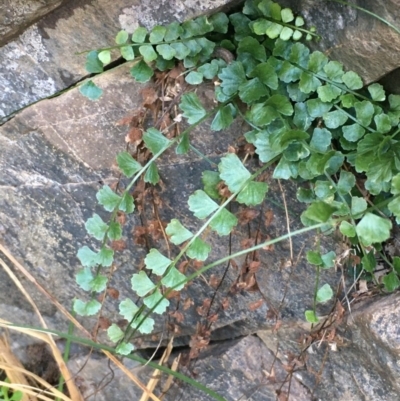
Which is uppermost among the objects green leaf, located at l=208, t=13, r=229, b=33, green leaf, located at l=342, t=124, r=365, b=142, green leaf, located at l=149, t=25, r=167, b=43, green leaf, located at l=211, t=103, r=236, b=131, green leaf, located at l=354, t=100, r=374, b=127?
green leaf, located at l=149, t=25, r=167, b=43

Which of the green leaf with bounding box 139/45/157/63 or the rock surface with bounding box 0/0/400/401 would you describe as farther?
the rock surface with bounding box 0/0/400/401

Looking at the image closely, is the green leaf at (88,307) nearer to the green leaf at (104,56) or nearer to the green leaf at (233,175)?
the green leaf at (233,175)

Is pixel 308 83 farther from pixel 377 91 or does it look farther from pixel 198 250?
pixel 198 250

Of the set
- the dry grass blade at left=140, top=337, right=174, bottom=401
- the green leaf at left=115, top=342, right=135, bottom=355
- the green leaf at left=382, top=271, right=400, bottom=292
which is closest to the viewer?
the green leaf at left=382, top=271, right=400, bottom=292

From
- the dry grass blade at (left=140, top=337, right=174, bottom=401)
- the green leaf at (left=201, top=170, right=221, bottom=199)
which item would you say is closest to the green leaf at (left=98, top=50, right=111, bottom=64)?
the green leaf at (left=201, top=170, right=221, bottom=199)

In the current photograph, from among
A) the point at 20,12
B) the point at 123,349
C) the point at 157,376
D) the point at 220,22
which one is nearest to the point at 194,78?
the point at 220,22

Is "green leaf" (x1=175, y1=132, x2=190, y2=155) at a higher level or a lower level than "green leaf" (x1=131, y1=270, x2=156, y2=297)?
higher

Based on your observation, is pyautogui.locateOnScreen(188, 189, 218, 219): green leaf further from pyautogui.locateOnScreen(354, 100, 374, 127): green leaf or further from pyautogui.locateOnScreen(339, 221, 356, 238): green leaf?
pyautogui.locateOnScreen(354, 100, 374, 127): green leaf
